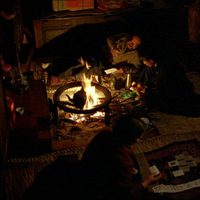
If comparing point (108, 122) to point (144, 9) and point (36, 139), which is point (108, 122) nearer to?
point (36, 139)

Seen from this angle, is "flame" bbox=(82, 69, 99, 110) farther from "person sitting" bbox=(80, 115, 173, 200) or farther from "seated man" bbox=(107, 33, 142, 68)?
"person sitting" bbox=(80, 115, 173, 200)

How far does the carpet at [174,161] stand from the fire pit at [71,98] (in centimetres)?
118

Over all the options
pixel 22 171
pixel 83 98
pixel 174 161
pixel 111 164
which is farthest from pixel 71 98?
pixel 111 164

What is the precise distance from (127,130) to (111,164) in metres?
0.57

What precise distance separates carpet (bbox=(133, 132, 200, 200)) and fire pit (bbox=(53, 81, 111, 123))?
3.89ft

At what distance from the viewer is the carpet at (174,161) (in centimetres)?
713

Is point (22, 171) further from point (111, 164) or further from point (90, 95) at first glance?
point (111, 164)

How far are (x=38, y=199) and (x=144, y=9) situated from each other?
7.96 meters

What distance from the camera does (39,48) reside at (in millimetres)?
12086

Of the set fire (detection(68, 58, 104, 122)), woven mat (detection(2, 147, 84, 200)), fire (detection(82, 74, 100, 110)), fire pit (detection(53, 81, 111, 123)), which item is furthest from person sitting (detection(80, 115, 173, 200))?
fire (detection(82, 74, 100, 110))

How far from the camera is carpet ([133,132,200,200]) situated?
7.13 meters

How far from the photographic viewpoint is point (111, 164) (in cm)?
569

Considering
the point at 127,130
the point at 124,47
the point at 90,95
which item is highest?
the point at 127,130

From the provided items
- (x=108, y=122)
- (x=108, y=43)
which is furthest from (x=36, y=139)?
(x=108, y=43)
